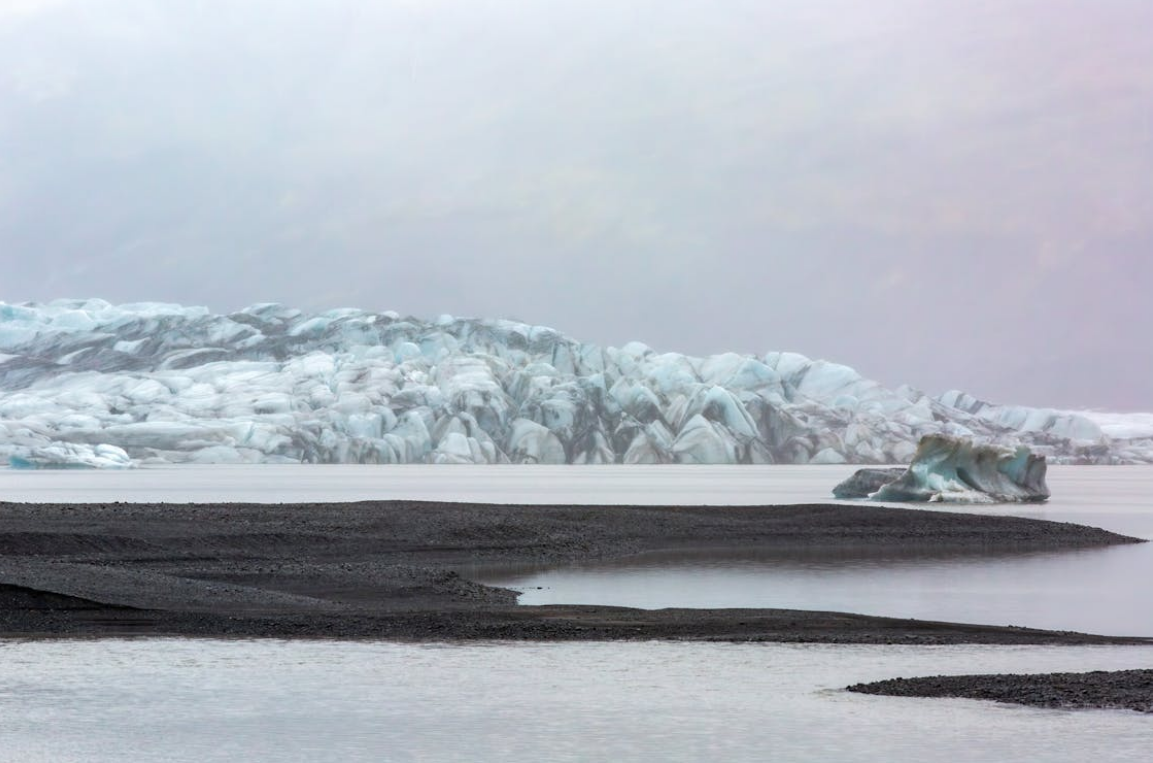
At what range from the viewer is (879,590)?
111 ft

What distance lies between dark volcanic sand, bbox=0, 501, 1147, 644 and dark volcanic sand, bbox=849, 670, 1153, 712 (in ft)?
14.9

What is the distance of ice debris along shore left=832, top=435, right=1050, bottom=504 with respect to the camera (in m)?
77.1

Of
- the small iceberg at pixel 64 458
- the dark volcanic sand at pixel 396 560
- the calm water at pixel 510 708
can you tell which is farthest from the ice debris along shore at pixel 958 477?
the small iceberg at pixel 64 458

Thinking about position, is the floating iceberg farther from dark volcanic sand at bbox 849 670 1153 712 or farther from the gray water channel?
dark volcanic sand at bbox 849 670 1153 712

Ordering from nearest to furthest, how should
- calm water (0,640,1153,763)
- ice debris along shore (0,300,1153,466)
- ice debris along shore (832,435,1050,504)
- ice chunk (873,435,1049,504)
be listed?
1. calm water (0,640,1153,763)
2. ice chunk (873,435,1049,504)
3. ice debris along shore (832,435,1050,504)
4. ice debris along shore (0,300,1153,466)

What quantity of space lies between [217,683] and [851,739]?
7.53 meters

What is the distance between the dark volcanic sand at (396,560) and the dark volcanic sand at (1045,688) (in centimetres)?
454

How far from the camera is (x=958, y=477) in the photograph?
79.2 m

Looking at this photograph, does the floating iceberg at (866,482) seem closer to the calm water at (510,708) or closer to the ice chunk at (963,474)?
the ice chunk at (963,474)

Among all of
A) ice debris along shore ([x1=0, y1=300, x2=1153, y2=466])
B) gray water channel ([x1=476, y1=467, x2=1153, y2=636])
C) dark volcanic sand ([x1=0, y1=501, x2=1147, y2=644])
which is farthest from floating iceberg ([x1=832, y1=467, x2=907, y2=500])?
ice debris along shore ([x1=0, y1=300, x2=1153, y2=466])

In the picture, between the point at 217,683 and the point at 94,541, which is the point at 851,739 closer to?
the point at 217,683

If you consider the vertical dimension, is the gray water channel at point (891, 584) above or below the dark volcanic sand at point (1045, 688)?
below

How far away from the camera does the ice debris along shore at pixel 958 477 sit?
3036 inches

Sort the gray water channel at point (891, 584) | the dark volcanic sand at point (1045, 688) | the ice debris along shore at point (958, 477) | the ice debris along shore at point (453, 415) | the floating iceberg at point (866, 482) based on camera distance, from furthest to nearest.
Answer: the ice debris along shore at point (453, 415)
the floating iceberg at point (866, 482)
the ice debris along shore at point (958, 477)
the gray water channel at point (891, 584)
the dark volcanic sand at point (1045, 688)
